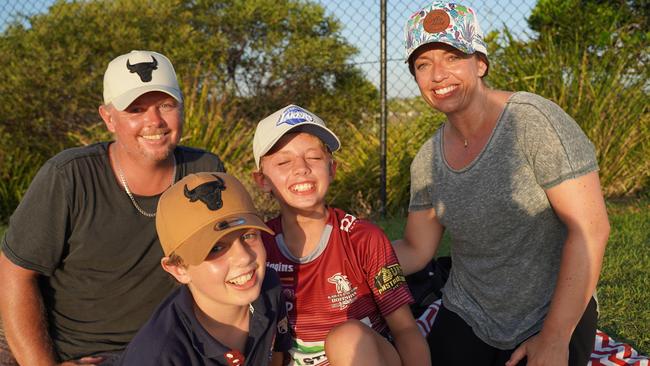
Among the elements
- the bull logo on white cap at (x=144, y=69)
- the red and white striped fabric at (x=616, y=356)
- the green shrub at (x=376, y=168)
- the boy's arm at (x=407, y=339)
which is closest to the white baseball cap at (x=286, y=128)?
the bull logo on white cap at (x=144, y=69)

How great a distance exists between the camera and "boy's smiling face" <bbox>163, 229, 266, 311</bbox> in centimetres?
207

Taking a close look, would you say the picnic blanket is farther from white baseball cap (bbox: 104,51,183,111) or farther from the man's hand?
white baseball cap (bbox: 104,51,183,111)

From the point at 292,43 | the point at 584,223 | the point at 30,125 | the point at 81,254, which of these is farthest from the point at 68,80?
the point at 584,223

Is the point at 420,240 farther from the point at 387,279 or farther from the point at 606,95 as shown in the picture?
the point at 606,95

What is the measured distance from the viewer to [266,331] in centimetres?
224

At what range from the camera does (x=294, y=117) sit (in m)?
2.62

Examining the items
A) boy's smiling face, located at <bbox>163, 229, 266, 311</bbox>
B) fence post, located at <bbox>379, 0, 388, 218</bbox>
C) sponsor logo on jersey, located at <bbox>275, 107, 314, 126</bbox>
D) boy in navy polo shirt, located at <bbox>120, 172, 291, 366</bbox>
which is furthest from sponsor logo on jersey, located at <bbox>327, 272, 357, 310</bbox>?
fence post, located at <bbox>379, 0, 388, 218</bbox>

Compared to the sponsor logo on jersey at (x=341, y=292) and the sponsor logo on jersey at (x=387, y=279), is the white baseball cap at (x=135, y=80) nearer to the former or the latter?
the sponsor logo on jersey at (x=341, y=292)

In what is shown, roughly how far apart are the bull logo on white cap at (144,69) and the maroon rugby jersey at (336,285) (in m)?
0.93

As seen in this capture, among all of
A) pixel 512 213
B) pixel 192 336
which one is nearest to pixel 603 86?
pixel 512 213

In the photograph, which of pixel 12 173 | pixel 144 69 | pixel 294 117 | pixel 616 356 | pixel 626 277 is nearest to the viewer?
pixel 294 117

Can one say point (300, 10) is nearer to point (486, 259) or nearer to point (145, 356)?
point (486, 259)

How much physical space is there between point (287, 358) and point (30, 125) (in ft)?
22.2

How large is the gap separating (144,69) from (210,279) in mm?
1113
